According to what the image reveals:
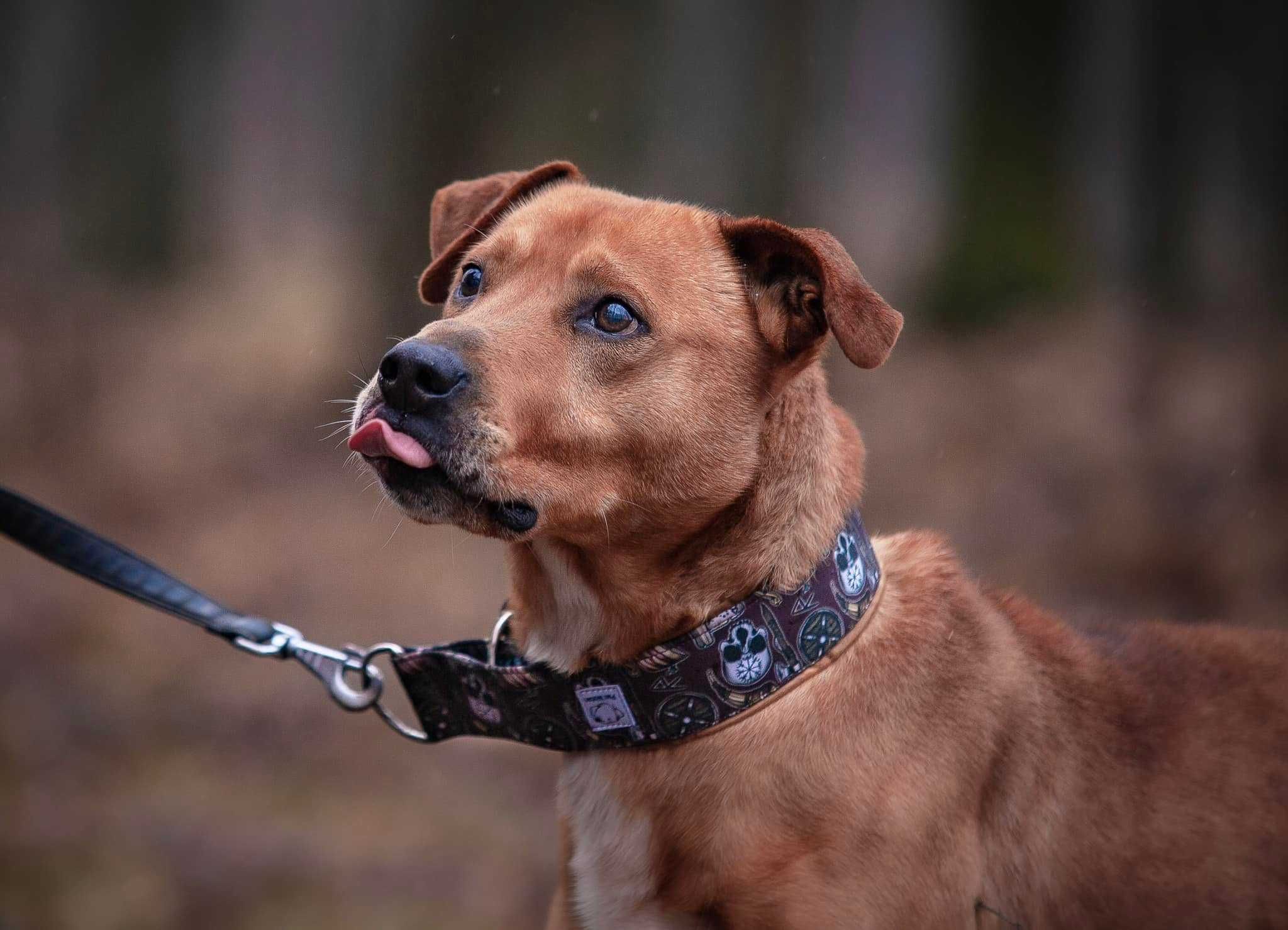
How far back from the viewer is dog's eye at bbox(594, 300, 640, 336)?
9.38 feet

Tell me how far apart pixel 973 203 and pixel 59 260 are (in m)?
6.33

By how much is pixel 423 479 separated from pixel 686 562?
0.64m

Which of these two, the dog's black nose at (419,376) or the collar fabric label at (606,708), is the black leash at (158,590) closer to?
the collar fabric label at (606,708)

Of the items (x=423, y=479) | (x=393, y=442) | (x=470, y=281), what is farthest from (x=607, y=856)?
(x=470, y=281)

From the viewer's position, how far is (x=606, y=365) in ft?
9.25

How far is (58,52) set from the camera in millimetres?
7961

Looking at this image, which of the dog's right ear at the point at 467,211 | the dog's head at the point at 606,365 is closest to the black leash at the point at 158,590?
the dog's head at the point at 606,365

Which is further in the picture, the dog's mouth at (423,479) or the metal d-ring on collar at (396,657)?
the metal d-ring on collar at (396,657)

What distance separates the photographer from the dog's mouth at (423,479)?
8.39ft

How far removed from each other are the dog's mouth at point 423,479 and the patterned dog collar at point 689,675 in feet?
1.27

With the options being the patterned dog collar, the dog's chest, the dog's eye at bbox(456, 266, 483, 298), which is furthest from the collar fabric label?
the dog's eye at bbox(456, 266, 483, 298)

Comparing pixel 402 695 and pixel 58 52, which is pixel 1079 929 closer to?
pixel 402 695

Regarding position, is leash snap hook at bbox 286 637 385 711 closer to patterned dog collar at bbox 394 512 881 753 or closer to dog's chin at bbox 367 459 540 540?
patterned dog collar at bbox 394 512 881 753

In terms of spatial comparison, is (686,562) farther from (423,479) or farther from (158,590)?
(158,590)
